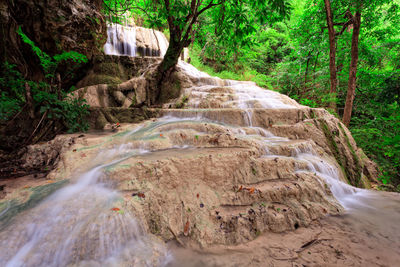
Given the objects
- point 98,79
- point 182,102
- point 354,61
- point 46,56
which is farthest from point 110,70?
point 354,61

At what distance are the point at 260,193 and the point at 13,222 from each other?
8.96ft

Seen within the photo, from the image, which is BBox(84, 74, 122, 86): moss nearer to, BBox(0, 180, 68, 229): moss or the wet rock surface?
the wet rock surface

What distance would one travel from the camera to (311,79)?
9.32 m

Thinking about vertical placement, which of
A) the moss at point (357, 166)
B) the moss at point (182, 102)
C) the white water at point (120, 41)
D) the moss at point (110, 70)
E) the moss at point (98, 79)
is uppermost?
the white water at point (120, 41)

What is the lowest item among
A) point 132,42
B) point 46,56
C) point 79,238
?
point 79,238

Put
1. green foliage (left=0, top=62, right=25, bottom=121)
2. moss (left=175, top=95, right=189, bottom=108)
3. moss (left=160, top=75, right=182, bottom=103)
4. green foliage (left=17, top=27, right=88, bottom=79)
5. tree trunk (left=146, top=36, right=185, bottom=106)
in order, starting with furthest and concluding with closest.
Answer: moss (left=160, top=75, right=182, bottom=103)
tree trunk (left=146, top=36, right=185, bottom=106)
moss (left=175, top=95, right=189, bottom=108)
green foliage (left=17, top=27, right=88, bottom=79)
green foliage (left=0, top=62, right=25, bottom=121)

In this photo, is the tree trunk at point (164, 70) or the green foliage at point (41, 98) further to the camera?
the tree trunk at point (164, 70)

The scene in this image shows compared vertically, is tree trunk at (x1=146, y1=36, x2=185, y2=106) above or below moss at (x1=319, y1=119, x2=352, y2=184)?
above

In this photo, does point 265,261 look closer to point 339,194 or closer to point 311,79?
point 339,194

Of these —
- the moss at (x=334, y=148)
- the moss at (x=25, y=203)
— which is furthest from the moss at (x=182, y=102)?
the moss at (x=25, y=203)

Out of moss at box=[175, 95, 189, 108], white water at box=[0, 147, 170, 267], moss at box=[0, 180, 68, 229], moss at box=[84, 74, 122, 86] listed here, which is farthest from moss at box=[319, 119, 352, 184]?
moss at box=[84, 74, 122, 86]

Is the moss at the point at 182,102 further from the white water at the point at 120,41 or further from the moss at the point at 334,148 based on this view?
the white water at the point at 120,41

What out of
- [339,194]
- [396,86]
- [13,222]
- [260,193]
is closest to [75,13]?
[13,222]

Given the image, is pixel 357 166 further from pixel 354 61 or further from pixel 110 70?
pixel 110 70
